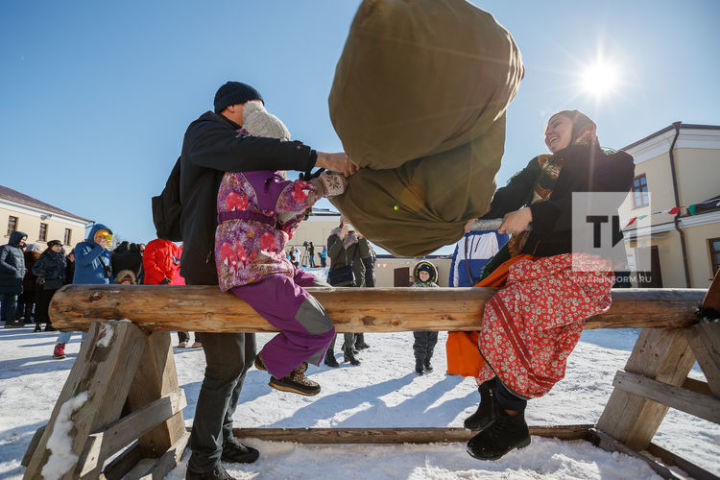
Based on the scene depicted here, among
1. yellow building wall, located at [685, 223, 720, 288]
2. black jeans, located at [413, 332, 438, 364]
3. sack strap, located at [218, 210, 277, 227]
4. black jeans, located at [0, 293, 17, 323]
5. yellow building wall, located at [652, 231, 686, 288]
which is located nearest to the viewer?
sack strap, located at [218, 210, 277, 227]

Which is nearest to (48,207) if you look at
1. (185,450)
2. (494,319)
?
(185,450)

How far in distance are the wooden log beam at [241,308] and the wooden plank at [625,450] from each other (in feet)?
3.07

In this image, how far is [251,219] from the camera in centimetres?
156

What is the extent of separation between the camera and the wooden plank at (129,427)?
4.79 ft

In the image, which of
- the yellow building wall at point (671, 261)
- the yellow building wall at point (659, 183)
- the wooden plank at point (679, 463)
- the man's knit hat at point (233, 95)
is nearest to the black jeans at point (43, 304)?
the man's knit hat at point (233, 95)

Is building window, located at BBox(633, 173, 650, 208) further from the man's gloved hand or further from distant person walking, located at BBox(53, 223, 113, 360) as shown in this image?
distant person walking, located at BBox(53, 223, 113, 360)

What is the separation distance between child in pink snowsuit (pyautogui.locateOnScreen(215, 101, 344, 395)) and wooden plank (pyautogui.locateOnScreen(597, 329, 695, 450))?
2186 millimetres

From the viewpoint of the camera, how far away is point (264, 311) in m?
1.53

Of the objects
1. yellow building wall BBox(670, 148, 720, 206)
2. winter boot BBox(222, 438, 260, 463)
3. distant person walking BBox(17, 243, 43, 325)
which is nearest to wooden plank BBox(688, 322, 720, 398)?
winter boot BBox(222, 438, 260, 463)

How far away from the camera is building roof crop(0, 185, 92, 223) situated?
2234 cm

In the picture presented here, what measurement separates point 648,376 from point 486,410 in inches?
54.1

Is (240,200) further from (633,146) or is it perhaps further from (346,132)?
(633,146)

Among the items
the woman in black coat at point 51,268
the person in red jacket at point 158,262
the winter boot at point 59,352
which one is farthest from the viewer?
the woman in black coat at point 51,268

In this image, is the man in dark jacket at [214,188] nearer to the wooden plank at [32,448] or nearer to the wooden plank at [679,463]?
the wooden plank at [32,448]
